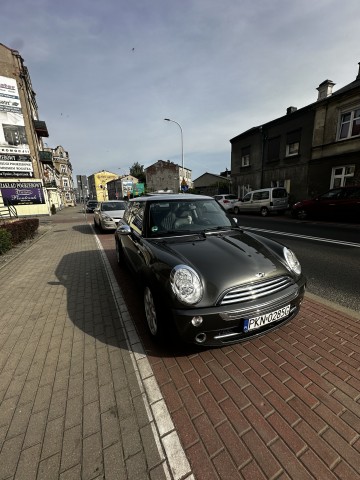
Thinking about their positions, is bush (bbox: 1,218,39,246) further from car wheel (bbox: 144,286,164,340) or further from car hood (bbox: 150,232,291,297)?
car hood (bbox: 150,232,291,297)

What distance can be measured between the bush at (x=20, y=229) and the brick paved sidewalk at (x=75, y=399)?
5.64 metres

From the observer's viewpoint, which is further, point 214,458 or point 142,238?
point 142,238

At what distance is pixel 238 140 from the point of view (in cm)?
2442

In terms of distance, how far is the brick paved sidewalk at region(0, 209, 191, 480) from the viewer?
153 cm

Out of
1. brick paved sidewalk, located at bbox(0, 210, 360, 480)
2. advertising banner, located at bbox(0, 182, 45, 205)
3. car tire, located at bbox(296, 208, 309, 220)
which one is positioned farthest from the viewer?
advertising banner, located at bbox(0, 182, 45, 205)

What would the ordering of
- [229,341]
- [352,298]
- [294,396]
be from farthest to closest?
[352,298]
[229,341]
[294,396]

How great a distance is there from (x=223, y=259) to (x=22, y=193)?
23.9 metres

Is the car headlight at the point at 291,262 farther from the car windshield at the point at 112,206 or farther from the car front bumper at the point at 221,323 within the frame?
the car windshield at the point at 112,206

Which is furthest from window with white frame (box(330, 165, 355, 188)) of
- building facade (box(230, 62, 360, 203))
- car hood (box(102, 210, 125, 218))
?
car hood (box(102, 210, 125, 218))

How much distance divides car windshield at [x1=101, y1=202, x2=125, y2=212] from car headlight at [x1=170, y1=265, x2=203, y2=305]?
409 inches

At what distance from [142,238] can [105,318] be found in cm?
134

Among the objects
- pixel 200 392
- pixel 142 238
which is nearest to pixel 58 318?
pixel 142 238

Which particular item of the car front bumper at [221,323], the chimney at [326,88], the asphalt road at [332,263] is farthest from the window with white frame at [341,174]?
the car front bumper at [221,323]

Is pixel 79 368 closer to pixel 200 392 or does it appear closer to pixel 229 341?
pixel 200 392
